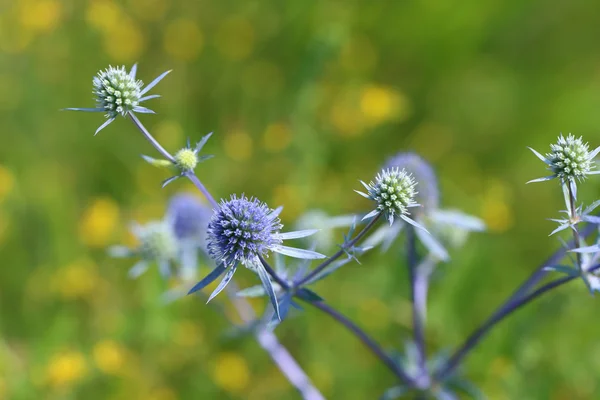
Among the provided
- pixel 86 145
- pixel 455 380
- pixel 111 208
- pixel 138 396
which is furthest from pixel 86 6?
pixel 455 380

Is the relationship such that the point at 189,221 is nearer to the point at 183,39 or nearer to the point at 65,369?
the point at 65,369

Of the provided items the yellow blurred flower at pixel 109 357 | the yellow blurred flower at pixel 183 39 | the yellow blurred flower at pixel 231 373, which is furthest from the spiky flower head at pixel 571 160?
the yellow blurred flower at pixel 183 39

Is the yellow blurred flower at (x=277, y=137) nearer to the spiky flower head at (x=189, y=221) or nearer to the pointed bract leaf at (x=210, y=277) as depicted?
the spiky flower head at (x=189, y=221)

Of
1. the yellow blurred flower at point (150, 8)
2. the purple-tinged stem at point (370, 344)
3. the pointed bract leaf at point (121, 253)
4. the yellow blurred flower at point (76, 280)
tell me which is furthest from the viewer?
the yellow blurred flower at point (150, 8)

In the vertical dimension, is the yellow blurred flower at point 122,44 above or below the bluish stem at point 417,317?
above

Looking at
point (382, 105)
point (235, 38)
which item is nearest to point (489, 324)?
point (382, 105)

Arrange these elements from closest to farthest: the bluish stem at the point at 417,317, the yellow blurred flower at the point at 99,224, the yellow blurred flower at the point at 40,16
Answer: the bluish stem at the point at 417,317, the yellow blurred flower at the point at 99,224, the yellow blurred flower at the point at 40,16

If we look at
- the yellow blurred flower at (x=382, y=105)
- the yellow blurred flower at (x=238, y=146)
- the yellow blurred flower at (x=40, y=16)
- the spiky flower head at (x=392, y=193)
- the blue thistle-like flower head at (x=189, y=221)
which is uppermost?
the yellow blurred flower at (x=40, y=16)
